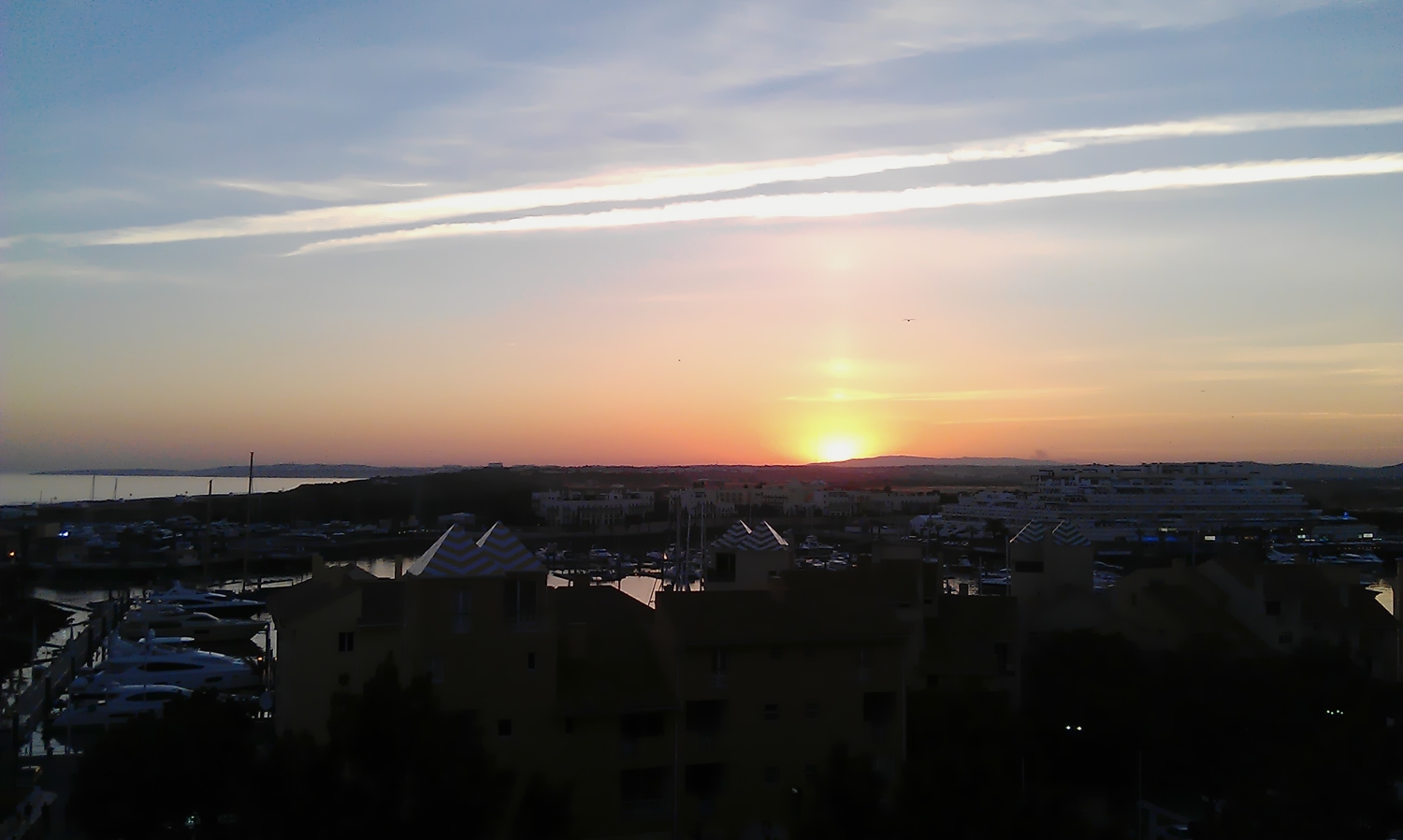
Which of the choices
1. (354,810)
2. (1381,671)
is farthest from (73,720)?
(1381,671)

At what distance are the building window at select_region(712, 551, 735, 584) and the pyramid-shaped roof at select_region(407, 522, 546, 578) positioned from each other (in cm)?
483

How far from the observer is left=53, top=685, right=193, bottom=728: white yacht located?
44.8 feet

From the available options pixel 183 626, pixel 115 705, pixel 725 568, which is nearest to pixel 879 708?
pixel 725 568

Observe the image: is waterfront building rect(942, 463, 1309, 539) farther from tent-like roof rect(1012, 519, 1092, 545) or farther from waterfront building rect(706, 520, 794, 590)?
waterfront building rect(706, 520, 794, 590)

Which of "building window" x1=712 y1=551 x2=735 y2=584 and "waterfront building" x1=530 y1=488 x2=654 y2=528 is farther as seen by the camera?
"waterfront building" x1=530 y1=488 x2=654 y2=528

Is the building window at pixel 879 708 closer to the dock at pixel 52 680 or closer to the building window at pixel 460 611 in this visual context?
the building window at pixel 460 611

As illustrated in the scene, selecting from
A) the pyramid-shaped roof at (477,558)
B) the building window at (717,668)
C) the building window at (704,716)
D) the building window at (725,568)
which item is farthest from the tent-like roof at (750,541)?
the pyramid-shaped roof at (477,558)

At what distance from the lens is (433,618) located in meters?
8.21

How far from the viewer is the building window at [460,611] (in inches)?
325

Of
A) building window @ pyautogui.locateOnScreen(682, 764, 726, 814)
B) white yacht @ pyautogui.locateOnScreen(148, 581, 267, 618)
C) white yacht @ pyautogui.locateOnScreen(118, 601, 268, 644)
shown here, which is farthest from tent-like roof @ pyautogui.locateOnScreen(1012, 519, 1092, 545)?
white yacht @ pyautogui.locateOnScreen(148, 581, 267, 618)

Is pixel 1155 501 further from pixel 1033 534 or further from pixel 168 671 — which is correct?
pixel 168 671

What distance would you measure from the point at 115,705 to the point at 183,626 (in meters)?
9.75

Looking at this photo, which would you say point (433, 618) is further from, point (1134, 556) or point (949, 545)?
point (949, 545)

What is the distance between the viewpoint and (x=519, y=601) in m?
8.39
